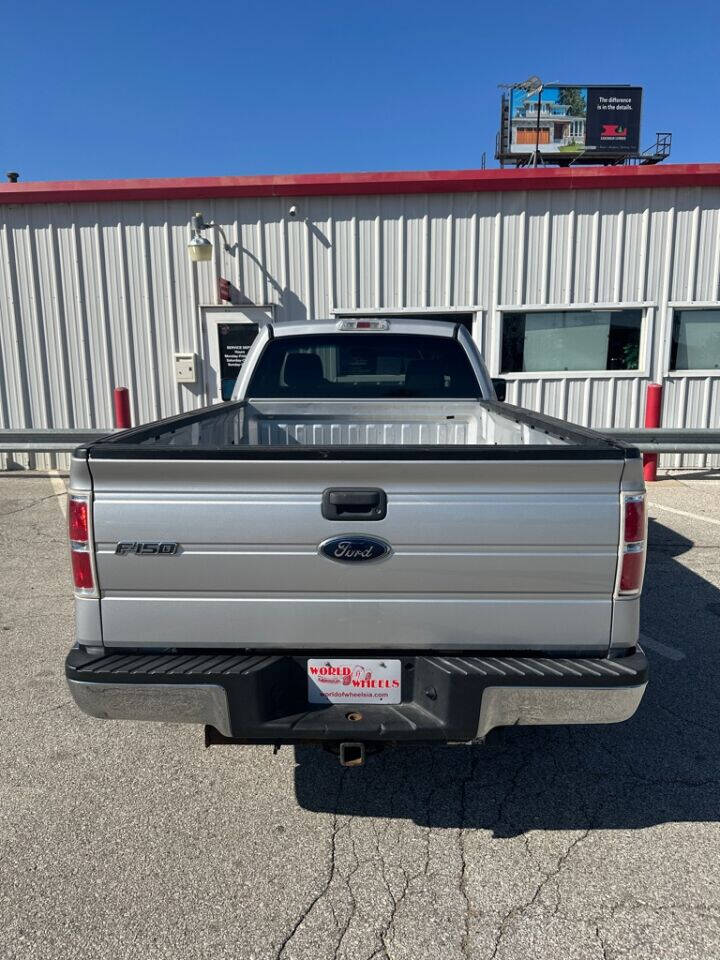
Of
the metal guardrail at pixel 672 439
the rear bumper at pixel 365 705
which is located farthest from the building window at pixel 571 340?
the rear bumper at pixel 365 705

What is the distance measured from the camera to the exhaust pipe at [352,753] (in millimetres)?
2295

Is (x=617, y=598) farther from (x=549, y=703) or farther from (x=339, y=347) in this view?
(x=339, y=347)

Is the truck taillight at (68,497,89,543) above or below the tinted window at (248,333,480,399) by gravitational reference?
below

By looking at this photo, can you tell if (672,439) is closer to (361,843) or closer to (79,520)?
(361,843)

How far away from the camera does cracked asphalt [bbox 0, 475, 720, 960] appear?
212 centimetres

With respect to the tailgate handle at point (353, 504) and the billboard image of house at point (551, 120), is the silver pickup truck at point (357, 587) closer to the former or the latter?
the tailgate handle at point (353, 504)

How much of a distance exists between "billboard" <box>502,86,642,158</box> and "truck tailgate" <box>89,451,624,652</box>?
2175 inches

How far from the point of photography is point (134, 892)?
2.29m

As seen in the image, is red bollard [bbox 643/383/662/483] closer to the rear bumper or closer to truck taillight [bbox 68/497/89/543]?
the rear bumper

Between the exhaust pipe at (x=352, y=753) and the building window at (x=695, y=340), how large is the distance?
888 centimetres

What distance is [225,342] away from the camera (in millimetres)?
9539

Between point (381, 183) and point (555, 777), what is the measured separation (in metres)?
8.02

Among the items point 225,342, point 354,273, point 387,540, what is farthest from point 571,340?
point 387,540

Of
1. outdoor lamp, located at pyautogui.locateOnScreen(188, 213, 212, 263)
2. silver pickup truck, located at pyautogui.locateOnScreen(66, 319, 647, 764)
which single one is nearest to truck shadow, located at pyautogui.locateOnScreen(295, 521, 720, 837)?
silver pickup truck, located at pyautogui.locateOnScreen(66, 319, 647, 764)
